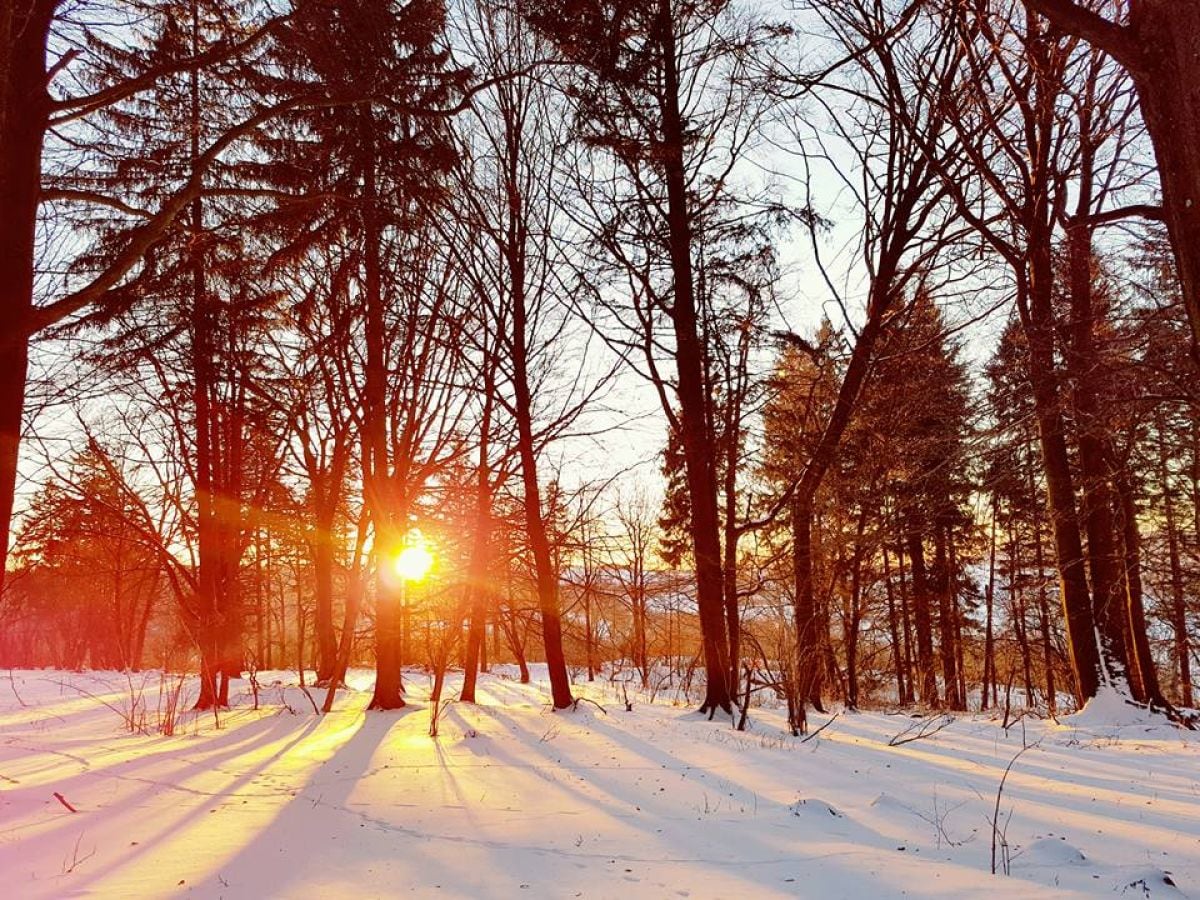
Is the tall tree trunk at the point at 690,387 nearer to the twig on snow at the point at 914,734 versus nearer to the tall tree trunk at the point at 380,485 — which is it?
the twig on snow at the point at 914,734

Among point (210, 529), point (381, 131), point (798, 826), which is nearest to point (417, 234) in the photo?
point (381, 131)

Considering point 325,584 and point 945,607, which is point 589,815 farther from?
point 945,607

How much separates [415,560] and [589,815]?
27.4ft

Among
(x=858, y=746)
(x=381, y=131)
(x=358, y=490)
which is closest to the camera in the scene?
(x=858, y=746)

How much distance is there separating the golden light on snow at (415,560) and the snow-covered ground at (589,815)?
3092 millimetres

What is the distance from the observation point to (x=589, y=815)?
4059mm

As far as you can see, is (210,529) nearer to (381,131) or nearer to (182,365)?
(182,365)

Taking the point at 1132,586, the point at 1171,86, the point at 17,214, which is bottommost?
the point at 1132,586

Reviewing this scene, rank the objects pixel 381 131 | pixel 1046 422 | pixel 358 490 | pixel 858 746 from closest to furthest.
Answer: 1. pixel 858 746
2. pixel 1046 422
3. pixel 381 131
4. pixel 358 490

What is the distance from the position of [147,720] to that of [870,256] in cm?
1032

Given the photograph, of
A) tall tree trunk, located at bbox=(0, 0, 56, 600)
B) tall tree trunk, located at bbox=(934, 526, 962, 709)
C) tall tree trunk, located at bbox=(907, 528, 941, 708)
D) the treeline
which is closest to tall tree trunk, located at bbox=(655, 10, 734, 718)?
the treeline

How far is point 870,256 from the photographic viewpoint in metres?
8.94

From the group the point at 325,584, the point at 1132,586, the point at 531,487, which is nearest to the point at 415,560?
the point at 531,487

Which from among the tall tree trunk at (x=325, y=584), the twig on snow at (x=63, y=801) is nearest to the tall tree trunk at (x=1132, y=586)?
the twig on snow at (x=63, y=801)
